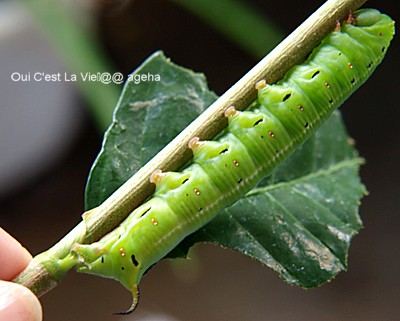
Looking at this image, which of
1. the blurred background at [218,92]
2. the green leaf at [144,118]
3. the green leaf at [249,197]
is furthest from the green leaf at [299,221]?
the blurred background at [218,92]

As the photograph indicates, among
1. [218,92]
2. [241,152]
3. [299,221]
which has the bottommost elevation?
[218,92]

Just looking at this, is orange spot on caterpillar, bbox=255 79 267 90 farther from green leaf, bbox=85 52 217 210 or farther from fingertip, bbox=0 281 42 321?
fingertip, bbox=0 281 42 321

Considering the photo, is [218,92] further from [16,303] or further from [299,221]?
[16,303]

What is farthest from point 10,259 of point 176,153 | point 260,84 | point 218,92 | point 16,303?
point 218,92

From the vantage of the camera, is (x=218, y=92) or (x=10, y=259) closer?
(x=10, y=259)

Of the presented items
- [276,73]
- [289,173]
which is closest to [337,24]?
[276,73]

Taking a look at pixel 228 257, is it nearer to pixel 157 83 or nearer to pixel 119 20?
pixel 119 20
